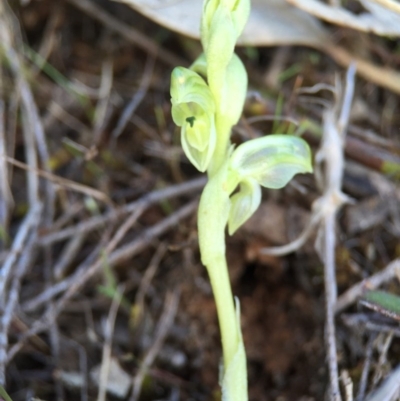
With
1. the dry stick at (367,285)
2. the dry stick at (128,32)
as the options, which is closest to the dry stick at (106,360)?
the dry stick at (367,285)

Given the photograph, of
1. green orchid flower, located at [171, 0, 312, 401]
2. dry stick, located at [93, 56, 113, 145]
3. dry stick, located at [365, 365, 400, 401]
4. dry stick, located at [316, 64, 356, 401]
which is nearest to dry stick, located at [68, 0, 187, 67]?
dry stick, located at [93, 56, 113, 145]

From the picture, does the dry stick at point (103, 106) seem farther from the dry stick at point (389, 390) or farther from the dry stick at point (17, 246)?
the dry stick at point (389, 390)

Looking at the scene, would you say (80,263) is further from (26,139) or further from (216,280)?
(216,280)

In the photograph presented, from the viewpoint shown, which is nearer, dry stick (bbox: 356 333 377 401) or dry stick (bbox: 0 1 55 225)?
dry stick (bbox: 356 333 377 401)

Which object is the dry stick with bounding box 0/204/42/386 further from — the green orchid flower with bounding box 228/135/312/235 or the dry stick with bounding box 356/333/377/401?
the dry stick with bounding box 356/333/377/401

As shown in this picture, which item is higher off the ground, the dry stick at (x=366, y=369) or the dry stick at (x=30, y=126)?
the dry stick at (x=30, y=126)

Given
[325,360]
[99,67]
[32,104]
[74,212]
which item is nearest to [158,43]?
[99,67]

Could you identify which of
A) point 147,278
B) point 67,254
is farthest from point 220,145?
point 67,254
